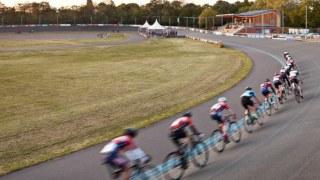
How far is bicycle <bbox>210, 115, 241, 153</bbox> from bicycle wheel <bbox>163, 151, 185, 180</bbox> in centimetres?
282

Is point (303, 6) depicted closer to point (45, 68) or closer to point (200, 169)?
point (45, 68)

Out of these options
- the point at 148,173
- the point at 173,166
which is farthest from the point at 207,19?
the point at 148,173

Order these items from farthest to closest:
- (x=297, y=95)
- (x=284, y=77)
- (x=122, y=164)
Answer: (x=284, y=77) < (x=297, y=95) < (x=122, y=164)

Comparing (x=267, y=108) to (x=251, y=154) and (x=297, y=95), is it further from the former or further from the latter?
(x=251, y=154)

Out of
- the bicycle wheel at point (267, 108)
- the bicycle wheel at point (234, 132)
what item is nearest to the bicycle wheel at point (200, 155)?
the bicycle wheel at point (234, 132)

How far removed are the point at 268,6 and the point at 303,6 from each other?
21.5 m

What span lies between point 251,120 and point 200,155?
4656 mm

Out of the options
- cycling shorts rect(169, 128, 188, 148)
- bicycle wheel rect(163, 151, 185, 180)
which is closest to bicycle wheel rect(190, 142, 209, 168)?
cycling shorts rect(169, 128, 188, 148)

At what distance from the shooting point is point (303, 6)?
11950 cm

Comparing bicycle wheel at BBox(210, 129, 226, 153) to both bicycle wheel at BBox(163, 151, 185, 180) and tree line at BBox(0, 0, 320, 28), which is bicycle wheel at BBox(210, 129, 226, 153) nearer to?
bicycle wheel at BBox(163, 151, 185, 180)

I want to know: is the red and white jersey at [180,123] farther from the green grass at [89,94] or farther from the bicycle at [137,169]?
the green grass at [89,94]

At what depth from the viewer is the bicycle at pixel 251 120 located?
18234 millimetres

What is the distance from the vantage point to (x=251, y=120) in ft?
60.5

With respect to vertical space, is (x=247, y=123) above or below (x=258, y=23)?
below
